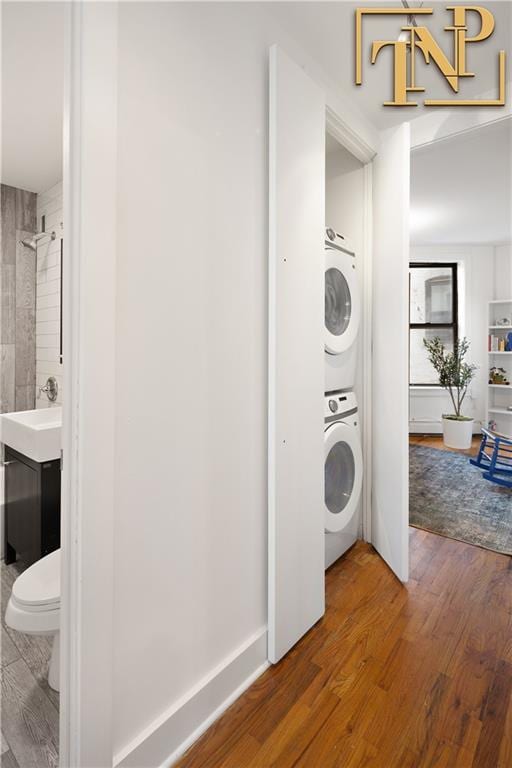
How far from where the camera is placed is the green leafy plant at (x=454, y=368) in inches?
202

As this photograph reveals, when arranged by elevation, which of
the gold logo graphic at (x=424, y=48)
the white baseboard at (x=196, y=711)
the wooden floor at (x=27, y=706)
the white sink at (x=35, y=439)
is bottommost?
the wooden floor at (x=27, y=706)

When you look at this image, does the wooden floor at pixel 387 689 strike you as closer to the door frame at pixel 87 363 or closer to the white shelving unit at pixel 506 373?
the door frame at pixel 87 363

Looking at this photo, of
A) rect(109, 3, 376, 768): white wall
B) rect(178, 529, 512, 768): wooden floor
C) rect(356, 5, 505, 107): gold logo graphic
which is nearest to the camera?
rect(109, 3, 376, 768): white wall

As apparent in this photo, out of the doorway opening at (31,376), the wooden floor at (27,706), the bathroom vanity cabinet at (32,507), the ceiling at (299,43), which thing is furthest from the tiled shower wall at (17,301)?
the wooden floor at (27,706)

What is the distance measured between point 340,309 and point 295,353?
0.72 metres

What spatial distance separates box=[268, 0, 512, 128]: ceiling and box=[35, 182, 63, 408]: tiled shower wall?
1.88 meters

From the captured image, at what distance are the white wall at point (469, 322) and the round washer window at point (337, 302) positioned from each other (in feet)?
13.4

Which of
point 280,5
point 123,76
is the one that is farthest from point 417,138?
point 123,76

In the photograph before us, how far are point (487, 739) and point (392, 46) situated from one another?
2.63m

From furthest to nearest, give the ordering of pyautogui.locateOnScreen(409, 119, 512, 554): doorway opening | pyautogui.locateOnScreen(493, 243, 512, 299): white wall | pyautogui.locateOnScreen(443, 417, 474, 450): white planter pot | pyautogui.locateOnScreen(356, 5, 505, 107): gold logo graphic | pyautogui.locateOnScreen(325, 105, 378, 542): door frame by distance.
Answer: pyautogui.locateOnScreen(493, 243, 512, 299): white wall < pyautogui.locateOnScreen(443, 417, 474, 450): white planter pot < pyautogui.locateOnScreen(409, 119, 512, 554): doorway opening < pyautogui.locateOnScreen(325, 105, 378, 542): door frame < pyautogui.locateOnScreen(356, 5, 505, 107): gold logo graphic

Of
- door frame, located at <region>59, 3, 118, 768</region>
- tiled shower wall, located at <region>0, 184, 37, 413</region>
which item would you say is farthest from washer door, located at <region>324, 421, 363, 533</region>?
tiled shower wall, located at <region>0, 184, 37, 413</region>

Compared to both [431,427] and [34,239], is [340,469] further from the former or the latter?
[431,427]

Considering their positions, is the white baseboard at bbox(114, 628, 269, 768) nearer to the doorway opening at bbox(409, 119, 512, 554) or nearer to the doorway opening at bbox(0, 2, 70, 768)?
the doorway opening at bbox(0, 2, 70, 768)

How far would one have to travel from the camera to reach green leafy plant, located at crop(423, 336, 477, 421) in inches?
202
